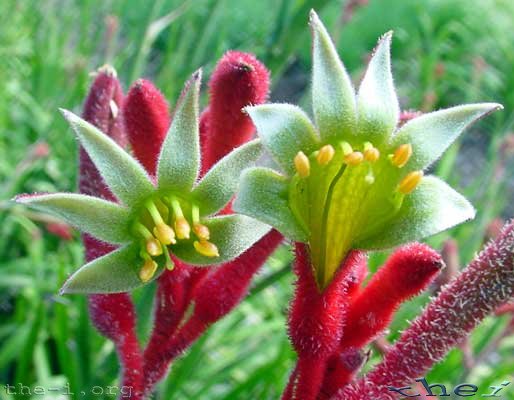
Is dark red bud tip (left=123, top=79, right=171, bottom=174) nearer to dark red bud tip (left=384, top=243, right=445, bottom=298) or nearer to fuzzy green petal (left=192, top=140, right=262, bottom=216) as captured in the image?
fuzzy green petal (left=192, top=140, right=262, bottom=216)

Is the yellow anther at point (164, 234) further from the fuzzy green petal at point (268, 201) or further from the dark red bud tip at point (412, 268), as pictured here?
the dark red bud tip at point (412, 268)

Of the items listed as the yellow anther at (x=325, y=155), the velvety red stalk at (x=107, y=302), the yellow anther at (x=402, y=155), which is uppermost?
the yellow anther at (x=325, y=155)

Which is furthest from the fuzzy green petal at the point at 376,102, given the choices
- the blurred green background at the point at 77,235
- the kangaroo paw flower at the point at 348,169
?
the blurred green background at the point at 77,235

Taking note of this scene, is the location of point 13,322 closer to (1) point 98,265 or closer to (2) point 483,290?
(1) point 98,265

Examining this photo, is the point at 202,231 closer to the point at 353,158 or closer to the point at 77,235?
the point at 353,158

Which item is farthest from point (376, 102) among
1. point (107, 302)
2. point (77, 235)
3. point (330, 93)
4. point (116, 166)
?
point (77, 235)
